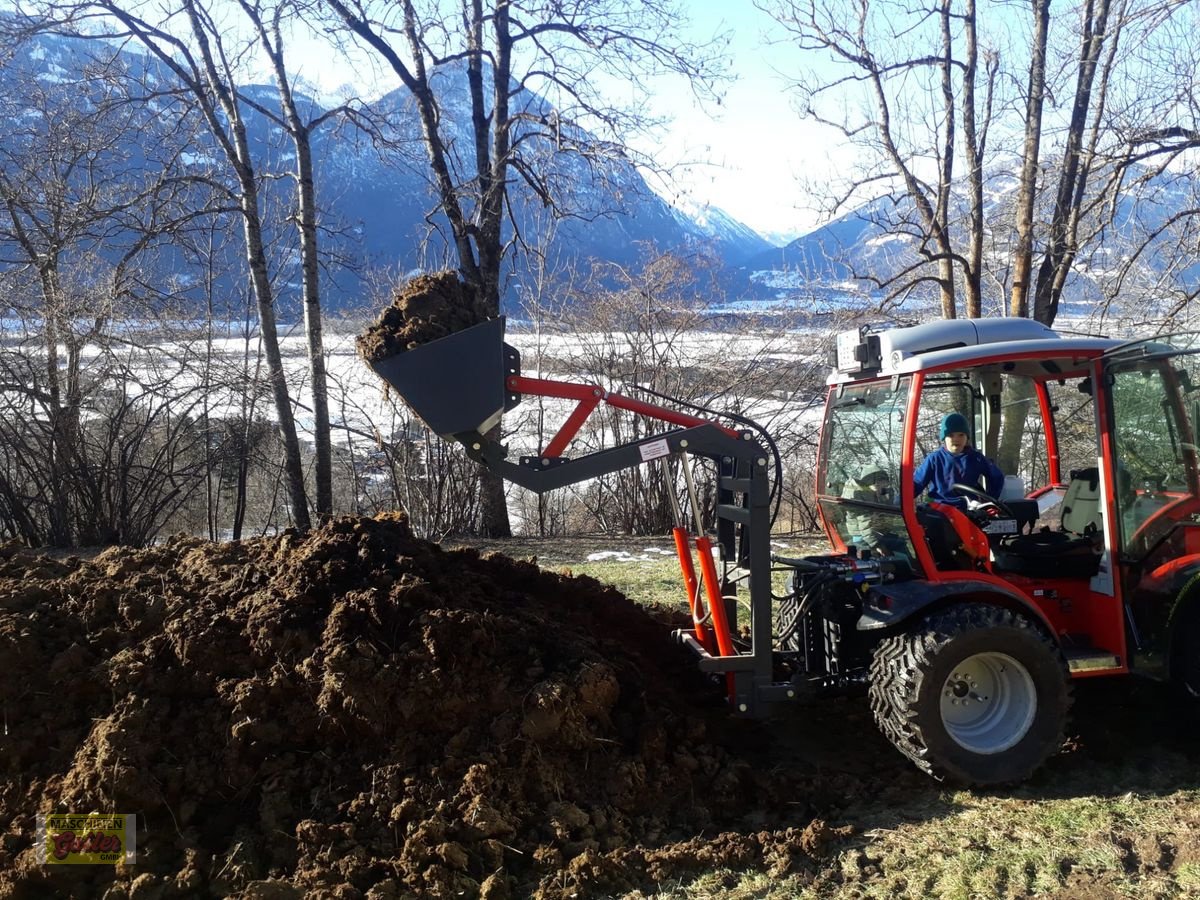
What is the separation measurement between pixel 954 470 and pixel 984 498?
0.22 metres

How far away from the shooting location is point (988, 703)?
4199mm

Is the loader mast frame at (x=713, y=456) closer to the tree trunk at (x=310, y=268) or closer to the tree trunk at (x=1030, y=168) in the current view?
the tree trunk at (x=310, y=268)

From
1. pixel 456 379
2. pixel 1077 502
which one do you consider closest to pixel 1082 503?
pixel 1077 502

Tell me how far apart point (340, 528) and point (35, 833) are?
185 cm

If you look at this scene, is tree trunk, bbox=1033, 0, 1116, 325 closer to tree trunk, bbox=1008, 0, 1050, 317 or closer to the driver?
tree trunk, bbox=1008, 0, 1050, 317

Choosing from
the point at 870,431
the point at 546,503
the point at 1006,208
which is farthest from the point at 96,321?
the point at 1006,208

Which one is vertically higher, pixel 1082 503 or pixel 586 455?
pixel 586 455

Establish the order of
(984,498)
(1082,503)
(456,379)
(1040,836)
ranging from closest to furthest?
1. (1040,836)
2. (456,379)
3. (984,498)
4. (1082,503)

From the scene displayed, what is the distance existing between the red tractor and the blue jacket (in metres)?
0.09

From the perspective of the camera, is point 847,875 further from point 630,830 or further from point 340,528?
point 340,528

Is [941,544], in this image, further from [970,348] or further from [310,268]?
[310,268]

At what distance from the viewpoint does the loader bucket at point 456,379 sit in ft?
12.8

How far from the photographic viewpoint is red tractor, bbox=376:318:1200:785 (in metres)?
3.96

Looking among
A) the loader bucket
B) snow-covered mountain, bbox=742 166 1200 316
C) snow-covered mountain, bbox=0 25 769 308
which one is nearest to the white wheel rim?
the loader bucket
